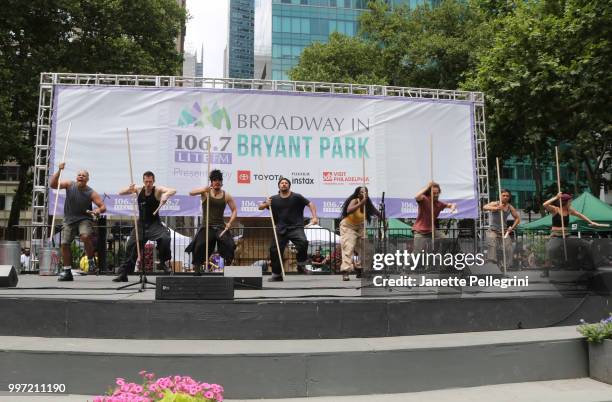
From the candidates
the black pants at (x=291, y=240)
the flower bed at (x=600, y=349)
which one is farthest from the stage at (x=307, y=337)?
the black pants at (x=291, y=240)

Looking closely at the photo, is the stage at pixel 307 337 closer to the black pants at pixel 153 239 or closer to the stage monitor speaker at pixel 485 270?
the stage monitor speaker at pixel 485 270

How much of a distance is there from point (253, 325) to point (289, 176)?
28.7 feet

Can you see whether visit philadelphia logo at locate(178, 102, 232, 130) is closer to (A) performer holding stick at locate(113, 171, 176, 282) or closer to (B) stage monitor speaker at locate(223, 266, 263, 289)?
(A) performer holding stick at locate(113, 171, 176, 282)

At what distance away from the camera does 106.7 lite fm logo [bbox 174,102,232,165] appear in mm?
14805

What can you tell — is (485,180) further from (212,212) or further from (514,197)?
(514,197)

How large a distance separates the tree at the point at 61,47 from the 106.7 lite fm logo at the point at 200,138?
36.6ft

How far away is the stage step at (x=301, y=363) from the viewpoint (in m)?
5.64

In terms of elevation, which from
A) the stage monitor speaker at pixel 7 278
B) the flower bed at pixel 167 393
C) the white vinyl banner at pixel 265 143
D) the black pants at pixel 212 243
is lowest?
the flower bed at pixel 167 393

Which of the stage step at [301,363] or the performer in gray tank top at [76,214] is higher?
the performer in gray tank top at [76,214]

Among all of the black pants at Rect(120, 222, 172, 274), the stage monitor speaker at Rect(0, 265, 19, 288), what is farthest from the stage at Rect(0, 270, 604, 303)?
the black pants at Rect(120, 222, 172, 274)

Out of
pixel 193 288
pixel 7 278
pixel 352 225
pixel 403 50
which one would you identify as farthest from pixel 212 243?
pixel 403 50

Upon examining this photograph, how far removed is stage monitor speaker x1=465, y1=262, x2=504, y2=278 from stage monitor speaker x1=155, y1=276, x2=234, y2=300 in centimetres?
317

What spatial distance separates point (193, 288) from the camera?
22.2 ft

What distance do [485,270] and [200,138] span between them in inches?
376
